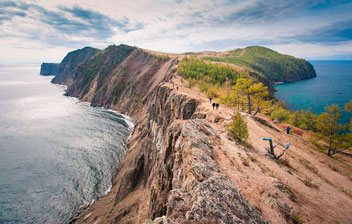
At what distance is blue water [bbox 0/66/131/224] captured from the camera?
115ft

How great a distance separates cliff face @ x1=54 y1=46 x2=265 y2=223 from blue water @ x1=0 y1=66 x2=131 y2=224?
6271mm

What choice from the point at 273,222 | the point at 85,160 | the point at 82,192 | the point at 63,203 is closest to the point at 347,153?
the point at 273,222

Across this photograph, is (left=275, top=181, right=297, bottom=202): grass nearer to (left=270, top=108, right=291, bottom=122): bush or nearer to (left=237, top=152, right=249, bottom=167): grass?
(left=237, top=152, right=249, bottom=167): grass

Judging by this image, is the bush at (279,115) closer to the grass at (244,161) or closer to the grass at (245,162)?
the grass at (244,161)

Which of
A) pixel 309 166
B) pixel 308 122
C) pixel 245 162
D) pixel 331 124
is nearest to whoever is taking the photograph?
pixel 245 162

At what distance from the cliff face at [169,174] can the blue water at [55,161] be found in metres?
6.27

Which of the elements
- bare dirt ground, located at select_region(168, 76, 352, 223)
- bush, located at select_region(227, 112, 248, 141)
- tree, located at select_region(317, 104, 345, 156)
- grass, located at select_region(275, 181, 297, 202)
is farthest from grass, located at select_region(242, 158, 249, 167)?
tree, located at select_region(317, 104, 345, 156)

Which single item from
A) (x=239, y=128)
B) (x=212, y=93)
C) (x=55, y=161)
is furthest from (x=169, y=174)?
(x=55, y=161)

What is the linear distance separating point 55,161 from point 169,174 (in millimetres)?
50997

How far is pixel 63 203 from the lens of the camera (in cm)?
3531

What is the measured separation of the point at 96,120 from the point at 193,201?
86.4m

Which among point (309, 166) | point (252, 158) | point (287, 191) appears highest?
point (252, 158)

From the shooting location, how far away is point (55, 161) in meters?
49.1

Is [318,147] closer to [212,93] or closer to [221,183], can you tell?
[212,93]
